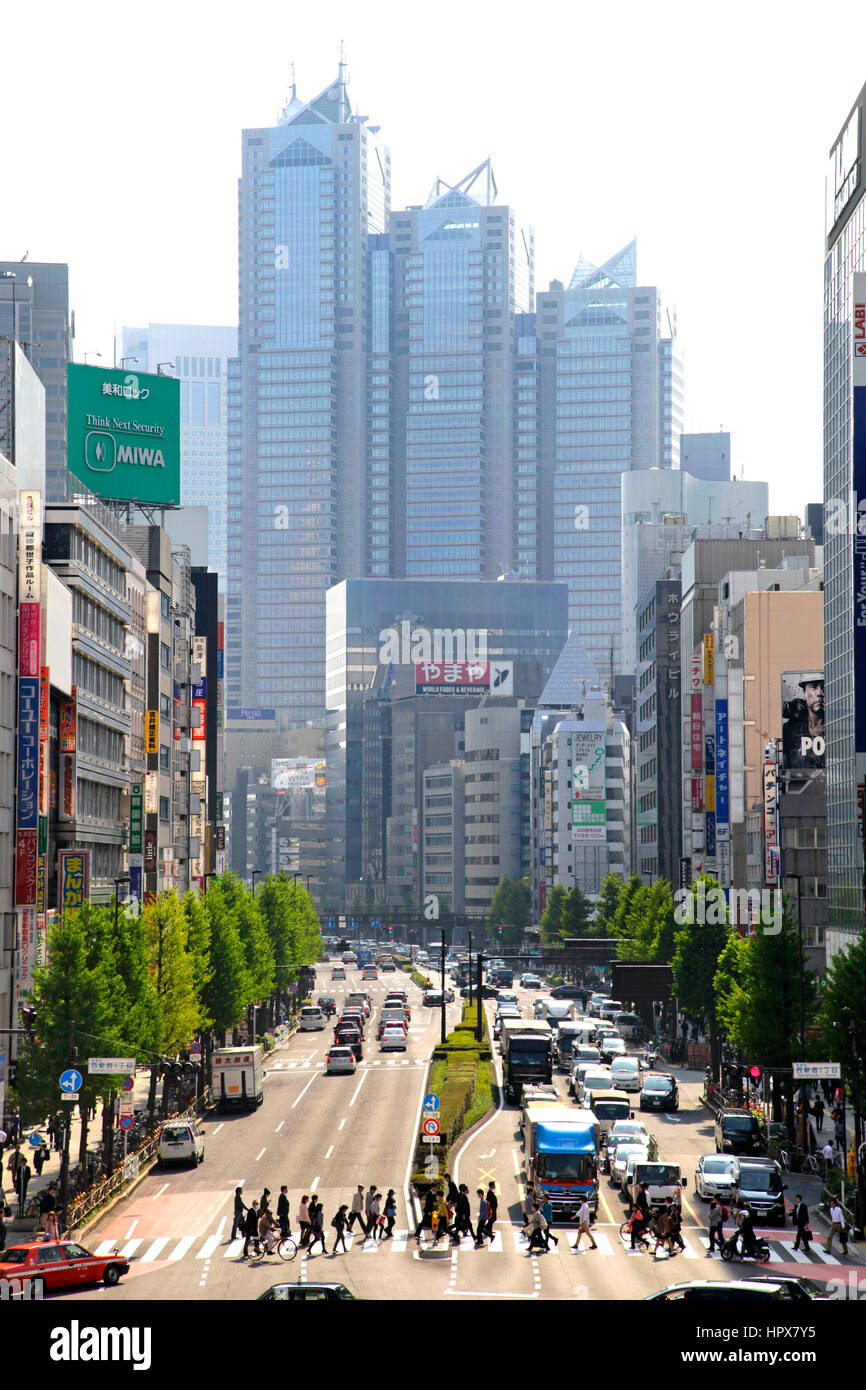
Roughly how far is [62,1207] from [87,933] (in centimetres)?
1435

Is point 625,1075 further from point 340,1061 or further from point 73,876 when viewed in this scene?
point 73,876

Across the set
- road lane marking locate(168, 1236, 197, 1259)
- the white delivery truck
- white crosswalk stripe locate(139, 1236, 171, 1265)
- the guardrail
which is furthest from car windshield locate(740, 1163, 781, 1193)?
the white delivery truck

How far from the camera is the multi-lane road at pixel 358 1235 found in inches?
1489

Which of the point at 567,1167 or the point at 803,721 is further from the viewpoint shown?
the point at 803,721

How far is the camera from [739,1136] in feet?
202

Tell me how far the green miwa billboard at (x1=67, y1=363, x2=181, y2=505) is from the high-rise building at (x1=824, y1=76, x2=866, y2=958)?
132 feet

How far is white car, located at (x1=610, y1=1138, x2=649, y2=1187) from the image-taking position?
55250 mm

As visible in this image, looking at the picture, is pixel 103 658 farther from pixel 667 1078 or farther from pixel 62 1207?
pixel 62 1207

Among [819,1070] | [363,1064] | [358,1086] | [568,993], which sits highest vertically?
[819,1070]

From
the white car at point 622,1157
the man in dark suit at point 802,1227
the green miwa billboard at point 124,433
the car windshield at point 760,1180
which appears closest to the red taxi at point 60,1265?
the man in dark suit at point 802,1227

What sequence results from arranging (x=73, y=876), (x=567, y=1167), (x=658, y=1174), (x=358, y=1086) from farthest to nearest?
(x=358, y=1086) → (x=73, y=876) → (x=658, y=1174) → (x=567, y=1167)

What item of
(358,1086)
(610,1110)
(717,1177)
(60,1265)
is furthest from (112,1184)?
(358,1086)

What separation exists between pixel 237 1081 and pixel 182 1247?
105ft
